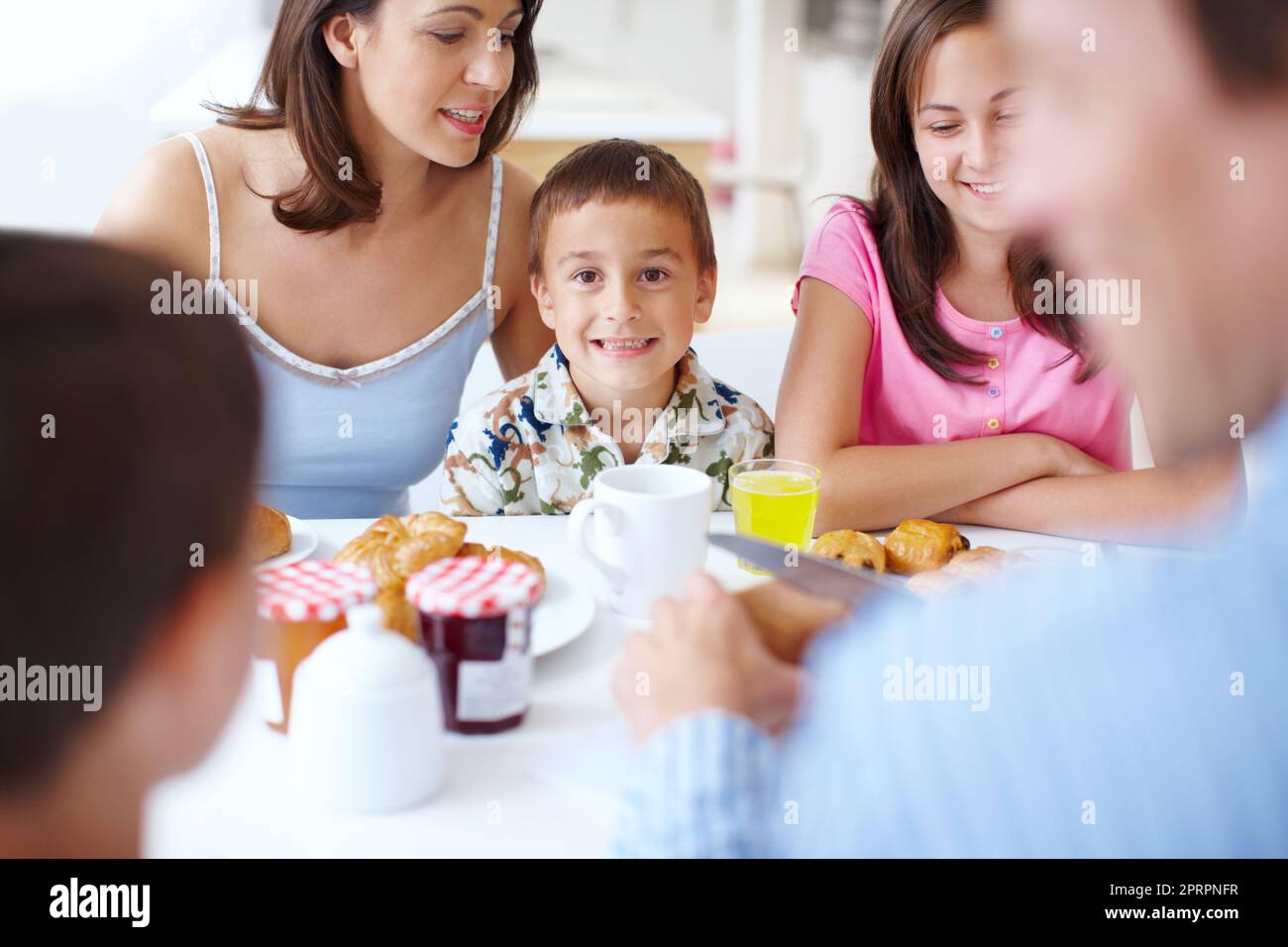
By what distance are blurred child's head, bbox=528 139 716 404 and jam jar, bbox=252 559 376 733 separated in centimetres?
72

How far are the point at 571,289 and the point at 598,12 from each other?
5455 mm

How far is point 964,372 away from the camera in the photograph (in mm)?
1602

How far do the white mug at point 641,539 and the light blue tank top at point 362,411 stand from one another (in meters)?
0.71

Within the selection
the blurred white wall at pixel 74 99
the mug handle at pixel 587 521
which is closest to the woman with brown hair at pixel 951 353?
the mug handle at pixel 587 521

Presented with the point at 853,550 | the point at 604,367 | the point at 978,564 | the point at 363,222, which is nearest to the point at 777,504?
the point at 853,550

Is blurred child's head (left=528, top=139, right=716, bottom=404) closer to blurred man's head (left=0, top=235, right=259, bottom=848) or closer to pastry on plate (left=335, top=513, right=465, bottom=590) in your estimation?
pastry on plate (left=335, top=513, right=465, bottom=590)

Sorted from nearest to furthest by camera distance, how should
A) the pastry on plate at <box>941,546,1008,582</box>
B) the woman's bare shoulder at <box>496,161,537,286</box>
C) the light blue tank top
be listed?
the pastry on plate at <box>941,546,1008,582</box>
the light blue tank top
the woman's bare shoulder at <box>496,161,537,286</box>

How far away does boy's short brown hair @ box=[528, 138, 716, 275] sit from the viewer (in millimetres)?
1546

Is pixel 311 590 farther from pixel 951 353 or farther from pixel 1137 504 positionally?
pixel 951 353

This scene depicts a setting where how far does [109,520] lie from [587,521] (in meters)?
0.55

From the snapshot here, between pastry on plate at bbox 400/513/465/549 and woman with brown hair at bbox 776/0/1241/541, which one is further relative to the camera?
woman with brown hair at bbox 776/0/1241/541

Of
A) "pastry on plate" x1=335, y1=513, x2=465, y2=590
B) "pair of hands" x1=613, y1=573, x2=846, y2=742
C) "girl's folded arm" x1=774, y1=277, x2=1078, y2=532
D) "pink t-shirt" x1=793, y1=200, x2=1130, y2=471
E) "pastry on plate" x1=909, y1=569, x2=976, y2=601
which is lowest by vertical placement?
"pair of hands" x1=613, y1=573, x2=846, y2=742

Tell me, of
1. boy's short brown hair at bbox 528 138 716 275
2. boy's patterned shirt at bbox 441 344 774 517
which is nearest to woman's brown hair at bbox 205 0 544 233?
boy's short brown hair at bbox 528 138 716 275
